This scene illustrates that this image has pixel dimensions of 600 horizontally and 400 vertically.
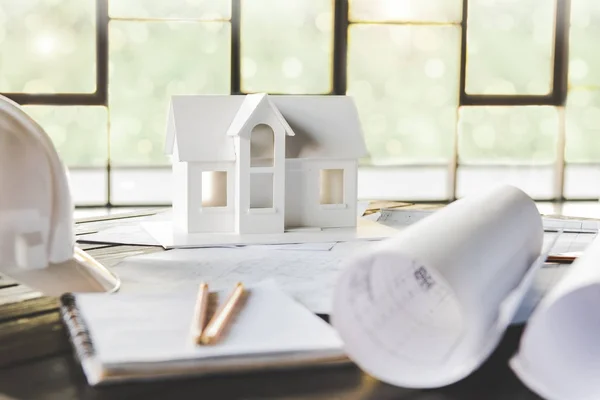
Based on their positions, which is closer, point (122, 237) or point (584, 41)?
point (122, 237)

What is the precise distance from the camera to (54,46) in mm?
3779

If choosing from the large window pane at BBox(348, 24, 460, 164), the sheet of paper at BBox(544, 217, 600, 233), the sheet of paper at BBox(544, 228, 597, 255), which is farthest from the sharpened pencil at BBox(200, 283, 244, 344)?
the large window pane at BBox(348, 24, 460, 164)

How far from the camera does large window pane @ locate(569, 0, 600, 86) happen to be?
425cm

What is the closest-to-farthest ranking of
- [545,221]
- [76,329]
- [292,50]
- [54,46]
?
1. [76,329]
2. [545,221]
3. [54,46]
4. [292,50]

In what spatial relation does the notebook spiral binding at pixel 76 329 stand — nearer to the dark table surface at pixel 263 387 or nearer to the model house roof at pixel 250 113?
the dark table surface at pixel 263 387

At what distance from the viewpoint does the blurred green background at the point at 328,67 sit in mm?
3773

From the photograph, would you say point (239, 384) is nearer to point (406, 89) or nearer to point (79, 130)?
point (79, 130)

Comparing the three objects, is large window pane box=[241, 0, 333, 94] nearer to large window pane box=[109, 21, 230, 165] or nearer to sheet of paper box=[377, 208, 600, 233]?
large window pane box=[109, 21, 230, 165]

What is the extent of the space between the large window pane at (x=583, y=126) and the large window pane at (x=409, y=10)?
31.3 inches

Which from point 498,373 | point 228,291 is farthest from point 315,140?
point 498,373

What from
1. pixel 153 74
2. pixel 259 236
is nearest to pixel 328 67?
pixel 153 74

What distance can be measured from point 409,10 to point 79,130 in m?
1.72

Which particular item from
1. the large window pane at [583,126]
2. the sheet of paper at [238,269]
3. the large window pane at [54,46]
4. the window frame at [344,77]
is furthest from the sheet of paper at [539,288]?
the large window pane at [583,126]

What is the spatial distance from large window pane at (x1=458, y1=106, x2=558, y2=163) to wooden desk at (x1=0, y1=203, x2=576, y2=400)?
3460 mm
